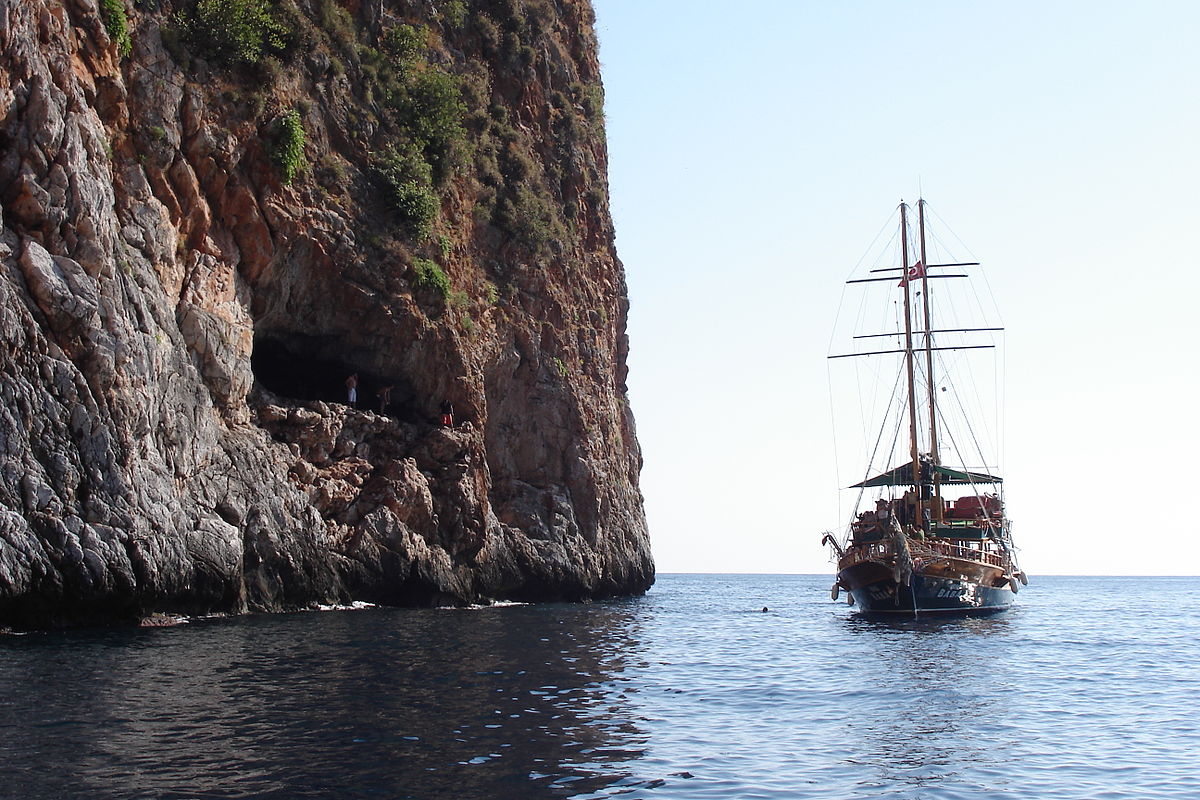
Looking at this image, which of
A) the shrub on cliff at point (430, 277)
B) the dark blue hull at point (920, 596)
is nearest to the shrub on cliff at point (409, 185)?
the shrub on cliff at point (430, 277)

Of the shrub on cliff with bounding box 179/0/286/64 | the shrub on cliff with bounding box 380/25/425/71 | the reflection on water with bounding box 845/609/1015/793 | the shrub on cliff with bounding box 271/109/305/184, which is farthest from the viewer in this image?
the shrub on cliff with bounding box 380/25/425/71

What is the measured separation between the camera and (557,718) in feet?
44.3

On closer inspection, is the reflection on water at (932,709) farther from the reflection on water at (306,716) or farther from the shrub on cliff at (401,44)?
the shrub on cliff at (401,44)

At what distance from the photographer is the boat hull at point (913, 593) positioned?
1451 inches

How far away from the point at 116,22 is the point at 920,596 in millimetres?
29652

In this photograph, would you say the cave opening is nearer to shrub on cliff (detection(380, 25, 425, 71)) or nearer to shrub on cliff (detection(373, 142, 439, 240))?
shrub on cliff (detection(373, 142, 439, 240))

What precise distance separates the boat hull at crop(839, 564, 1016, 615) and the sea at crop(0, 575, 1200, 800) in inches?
444

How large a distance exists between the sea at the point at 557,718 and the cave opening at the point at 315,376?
A: 10.7 metres

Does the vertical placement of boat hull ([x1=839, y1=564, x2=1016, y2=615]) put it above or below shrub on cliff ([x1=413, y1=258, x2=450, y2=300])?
below

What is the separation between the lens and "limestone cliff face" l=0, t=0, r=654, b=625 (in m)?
21.9

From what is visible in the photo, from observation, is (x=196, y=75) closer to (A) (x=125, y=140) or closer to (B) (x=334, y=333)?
(A) (x=125, y=140)

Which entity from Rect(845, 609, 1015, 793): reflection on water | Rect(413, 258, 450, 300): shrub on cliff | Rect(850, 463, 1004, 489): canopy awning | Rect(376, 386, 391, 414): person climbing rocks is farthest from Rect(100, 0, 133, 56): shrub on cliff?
Rect(850, 463, 1004, 489): canopy awning

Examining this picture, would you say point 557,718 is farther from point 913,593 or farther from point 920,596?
point 920,596

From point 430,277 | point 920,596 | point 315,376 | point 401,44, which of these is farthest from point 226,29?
point 920,596
